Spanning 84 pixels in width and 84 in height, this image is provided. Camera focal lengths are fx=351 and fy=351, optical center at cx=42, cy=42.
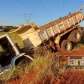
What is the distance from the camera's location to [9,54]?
47.8ft

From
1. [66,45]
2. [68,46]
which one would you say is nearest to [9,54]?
[66,45]

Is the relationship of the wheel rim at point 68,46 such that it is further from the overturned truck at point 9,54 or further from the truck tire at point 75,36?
the overturned truck at point 9,54

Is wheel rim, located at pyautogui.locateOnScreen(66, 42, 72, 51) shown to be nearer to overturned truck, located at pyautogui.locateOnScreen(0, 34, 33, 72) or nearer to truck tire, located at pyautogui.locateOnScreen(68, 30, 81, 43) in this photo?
truck tire, located at pyautogui.locateOnScreen(68, 30, 81, 43)

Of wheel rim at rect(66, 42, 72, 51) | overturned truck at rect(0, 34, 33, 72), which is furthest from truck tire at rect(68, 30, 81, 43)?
overturned truck at rect(0, 34, 33, 72)

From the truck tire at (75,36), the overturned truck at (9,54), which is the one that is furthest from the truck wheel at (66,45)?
the overturned truck at (9,54)

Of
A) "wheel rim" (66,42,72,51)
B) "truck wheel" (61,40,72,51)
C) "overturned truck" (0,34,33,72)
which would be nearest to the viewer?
"overturned truck" (0,34,33,72)

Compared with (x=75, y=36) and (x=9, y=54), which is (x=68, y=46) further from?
(x=9, y=54)

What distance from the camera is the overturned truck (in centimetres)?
1386

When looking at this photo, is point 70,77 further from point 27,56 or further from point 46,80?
point 27,56

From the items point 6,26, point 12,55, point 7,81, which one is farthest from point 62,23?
point 7,81

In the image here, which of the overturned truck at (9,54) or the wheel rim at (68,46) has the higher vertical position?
the overturned truck at (9,54)

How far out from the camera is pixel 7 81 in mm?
11273

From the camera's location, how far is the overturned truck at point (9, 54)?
45.5ft

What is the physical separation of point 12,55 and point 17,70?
1.96 metres
